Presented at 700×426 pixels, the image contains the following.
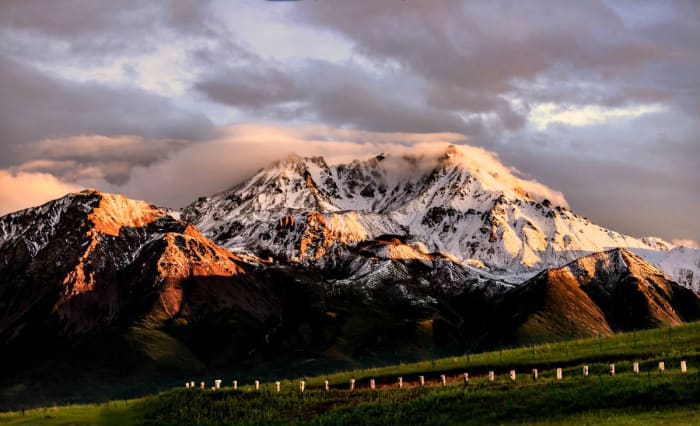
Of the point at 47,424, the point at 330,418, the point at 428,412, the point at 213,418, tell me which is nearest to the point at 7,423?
the point at 47,424

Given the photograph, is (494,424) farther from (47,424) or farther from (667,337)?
(47,424)

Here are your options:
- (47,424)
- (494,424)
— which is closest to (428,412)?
(494,424)

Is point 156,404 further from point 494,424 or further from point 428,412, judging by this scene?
point 494,424

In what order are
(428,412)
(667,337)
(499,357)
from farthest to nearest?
1. (499,357)
2. (667,337)
3. (428,412)

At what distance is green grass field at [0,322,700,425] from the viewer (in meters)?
94.2

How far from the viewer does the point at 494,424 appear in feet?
310

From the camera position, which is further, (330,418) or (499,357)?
(499,357)

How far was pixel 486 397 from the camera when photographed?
10350 cm

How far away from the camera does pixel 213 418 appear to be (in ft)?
388

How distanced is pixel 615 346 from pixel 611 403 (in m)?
41.5

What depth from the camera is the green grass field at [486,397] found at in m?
94.2

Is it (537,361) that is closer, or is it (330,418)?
(330,418)

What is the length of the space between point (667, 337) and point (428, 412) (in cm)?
4525

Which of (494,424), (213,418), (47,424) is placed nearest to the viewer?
(494,424)
